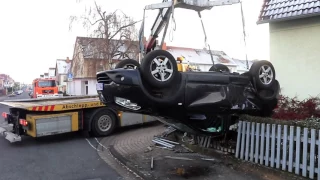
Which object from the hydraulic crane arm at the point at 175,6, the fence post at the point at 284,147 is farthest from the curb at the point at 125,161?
the hydraulic crane arm at the point at 175,6

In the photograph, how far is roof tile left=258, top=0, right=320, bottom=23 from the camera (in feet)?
27.0

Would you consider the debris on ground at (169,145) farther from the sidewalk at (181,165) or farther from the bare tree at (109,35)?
the bare tree at (109,35)

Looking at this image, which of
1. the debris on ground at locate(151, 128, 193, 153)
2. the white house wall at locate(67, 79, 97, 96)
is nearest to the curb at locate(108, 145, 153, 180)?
the debris on ground at locate(151, 128, 193, 153)

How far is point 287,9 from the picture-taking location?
28.9 ft

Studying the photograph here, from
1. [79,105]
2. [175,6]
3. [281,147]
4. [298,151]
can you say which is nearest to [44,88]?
[79,105]

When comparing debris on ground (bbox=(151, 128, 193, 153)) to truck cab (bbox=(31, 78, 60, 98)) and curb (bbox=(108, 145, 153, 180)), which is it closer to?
curb (bbox=(108, 145, 153, 180))

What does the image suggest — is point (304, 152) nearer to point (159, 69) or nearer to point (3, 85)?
point (159, 69)

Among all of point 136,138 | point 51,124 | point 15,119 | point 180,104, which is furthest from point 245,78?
point 15,119

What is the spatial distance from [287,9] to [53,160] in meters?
7.58

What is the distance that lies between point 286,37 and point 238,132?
177 inches

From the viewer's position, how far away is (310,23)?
8.84 m

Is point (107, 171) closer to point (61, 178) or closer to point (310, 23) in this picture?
point (61, 178)

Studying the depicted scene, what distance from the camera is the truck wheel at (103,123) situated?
10.5m

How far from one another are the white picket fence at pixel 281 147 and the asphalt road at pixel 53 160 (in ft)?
9.01
